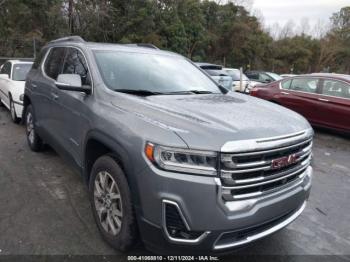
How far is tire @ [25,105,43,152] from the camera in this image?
5.52m

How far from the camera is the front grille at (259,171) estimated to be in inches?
94.3

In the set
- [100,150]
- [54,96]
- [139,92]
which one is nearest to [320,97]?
[139,92]

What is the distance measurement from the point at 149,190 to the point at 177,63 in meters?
2.35

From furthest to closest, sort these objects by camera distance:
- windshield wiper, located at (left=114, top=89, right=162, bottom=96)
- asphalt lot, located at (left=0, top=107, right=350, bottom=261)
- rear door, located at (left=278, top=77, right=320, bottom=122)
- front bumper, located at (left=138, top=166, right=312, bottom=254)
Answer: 1. rear door, located at (left=278, top=77, right=320, bottom=122)
2. windshield wiper, located at (left=114, top=89, right=162, bottom=96)
3. asphalt lot, located at (left=0, top=107, right=350, bottom=261)
4. front bumper, located at (left=138, top=166, right=312, bottom=254)

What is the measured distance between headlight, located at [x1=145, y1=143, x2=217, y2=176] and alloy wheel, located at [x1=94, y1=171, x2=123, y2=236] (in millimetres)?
619

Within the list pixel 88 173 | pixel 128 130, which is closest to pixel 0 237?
pixel 88 173

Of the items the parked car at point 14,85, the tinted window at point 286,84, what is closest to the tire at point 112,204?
the parked car at point 14,85

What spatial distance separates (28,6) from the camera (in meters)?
21.7

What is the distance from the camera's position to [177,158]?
2424 mm

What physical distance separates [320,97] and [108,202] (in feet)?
21.6

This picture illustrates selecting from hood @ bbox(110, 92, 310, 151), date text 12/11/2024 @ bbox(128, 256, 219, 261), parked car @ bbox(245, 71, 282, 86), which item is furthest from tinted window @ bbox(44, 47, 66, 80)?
parked car @ bbox(245, 71, 282, 86)

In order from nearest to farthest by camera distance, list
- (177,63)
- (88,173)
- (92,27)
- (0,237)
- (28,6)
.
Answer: (0,237)
(88,173)
(177,63)
(28,6)
(92,27)

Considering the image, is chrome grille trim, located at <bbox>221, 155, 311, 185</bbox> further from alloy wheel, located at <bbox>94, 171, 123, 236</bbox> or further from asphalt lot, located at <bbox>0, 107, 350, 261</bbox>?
alloy wheel, located at <bbox>94, 171, 123, 236</bbox>

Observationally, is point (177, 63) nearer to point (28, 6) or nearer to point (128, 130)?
point (128, 130)
